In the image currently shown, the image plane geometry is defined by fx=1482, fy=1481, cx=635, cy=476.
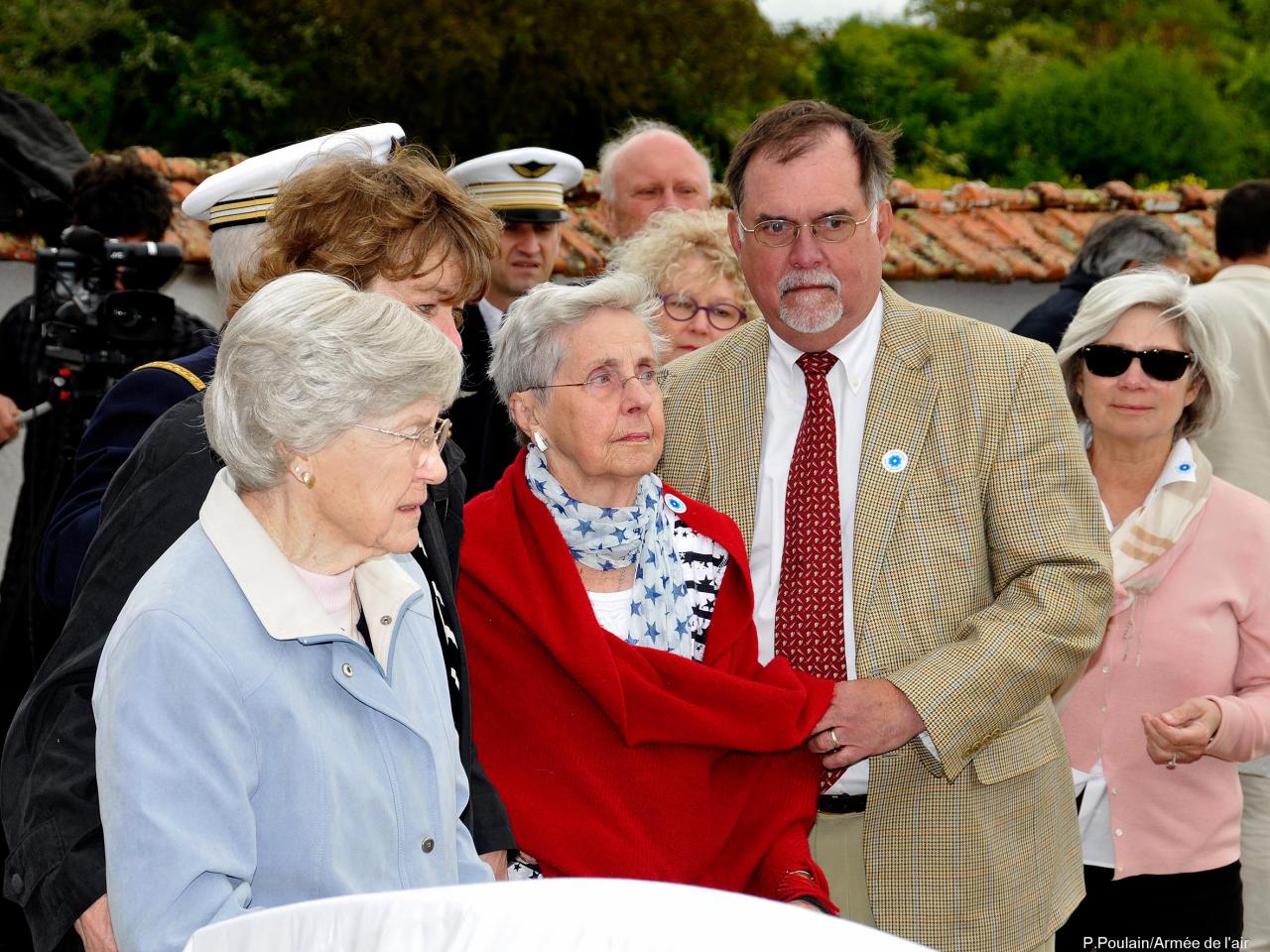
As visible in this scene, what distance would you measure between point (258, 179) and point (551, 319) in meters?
0.63

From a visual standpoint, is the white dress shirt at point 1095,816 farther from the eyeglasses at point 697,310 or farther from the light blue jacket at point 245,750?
the light blue jacket at point 245,750

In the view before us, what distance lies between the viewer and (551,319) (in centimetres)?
300

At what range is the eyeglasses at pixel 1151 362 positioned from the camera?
4023 millimetres

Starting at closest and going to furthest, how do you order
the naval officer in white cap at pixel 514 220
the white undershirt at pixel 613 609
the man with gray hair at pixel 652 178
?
the white undershirt at pixel 613 609, the naval officer in white cap at pixel 514 220, the man with gray hair at pixel 652 178

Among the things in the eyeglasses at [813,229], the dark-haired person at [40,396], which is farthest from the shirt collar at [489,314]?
the eyeglasses at [813,229]

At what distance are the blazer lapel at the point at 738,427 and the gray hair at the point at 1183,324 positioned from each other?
1111mm

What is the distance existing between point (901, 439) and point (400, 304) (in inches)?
56.1

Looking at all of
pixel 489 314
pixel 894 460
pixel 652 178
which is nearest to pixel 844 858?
pixel 894 460

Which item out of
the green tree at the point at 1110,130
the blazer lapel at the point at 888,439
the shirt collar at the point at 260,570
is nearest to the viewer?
the shirt collar at the point at 260,570

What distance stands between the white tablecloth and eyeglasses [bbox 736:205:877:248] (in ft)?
7.14

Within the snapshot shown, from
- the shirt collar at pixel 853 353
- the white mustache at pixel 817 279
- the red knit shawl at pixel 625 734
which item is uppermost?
the white mustache at pixel 817 279

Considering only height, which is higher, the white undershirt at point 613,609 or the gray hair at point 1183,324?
the gray hair at point 1183,324

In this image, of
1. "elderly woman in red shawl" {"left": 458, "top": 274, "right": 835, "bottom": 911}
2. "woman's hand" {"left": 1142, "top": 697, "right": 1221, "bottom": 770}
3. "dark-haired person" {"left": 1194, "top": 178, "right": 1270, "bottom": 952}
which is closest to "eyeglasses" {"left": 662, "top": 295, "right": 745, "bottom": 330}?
"dark-haired person" {"left": 1194, "top": 178, "right": 1270, "bottom": 952}

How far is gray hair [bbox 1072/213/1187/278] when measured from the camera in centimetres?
582
